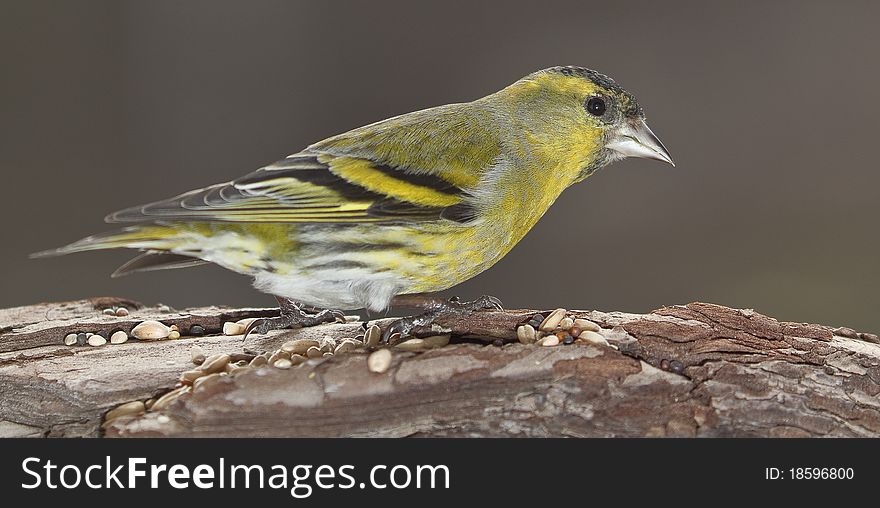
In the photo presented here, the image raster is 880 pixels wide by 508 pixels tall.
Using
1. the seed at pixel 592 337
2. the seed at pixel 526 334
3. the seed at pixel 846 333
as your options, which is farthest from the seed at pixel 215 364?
the seed at pixel 846 333

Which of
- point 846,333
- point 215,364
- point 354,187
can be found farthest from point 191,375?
point 846,333

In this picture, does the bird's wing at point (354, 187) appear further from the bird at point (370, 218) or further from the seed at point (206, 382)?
the seed at point (206, 382)

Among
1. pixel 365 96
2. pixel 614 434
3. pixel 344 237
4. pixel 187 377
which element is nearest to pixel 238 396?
pixel 187 377

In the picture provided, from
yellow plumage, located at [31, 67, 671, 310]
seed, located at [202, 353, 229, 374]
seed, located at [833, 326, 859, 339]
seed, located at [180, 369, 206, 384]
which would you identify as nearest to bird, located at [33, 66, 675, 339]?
yellow plumage, located at [31, 67, 671, 310]

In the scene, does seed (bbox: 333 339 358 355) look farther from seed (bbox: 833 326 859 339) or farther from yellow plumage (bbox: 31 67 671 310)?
seed (bbox: 833 326 859 339)

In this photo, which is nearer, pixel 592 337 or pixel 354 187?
pixel 592 337

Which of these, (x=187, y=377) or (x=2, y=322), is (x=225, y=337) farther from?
(x=2, y=322)

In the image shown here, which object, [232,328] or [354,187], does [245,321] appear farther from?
[354,187]
